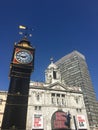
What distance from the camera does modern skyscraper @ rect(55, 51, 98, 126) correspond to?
91.1 metres

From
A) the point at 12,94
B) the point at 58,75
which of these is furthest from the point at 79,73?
the point at 12,94

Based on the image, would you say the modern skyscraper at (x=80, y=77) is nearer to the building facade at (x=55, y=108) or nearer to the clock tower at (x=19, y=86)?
the building facade at (x=55, y=108)

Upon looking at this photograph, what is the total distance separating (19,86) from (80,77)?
84.3 m

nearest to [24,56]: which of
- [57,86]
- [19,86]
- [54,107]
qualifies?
[19,86]

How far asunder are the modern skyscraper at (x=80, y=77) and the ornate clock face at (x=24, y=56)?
70589 millimetres

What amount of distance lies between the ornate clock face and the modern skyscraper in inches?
2779

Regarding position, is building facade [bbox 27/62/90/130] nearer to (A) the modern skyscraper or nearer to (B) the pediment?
(B) the pediment

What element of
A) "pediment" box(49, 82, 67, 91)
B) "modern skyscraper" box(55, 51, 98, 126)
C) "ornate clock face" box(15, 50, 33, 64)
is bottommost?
"ornate clock face" box(15, 50, 33, 64)

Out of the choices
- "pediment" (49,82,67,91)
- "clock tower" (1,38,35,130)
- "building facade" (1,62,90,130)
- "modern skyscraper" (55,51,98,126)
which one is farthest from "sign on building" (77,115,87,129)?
"modern skyscraper" (55,51,98,126)

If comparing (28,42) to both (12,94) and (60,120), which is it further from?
(60,120)

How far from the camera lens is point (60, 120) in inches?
1555

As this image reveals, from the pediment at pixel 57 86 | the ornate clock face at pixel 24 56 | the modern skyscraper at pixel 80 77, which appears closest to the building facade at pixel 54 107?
the pediment at pixel 57 86

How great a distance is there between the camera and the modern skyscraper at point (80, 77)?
91.1m

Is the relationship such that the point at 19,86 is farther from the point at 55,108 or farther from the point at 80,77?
the point at 80,77
